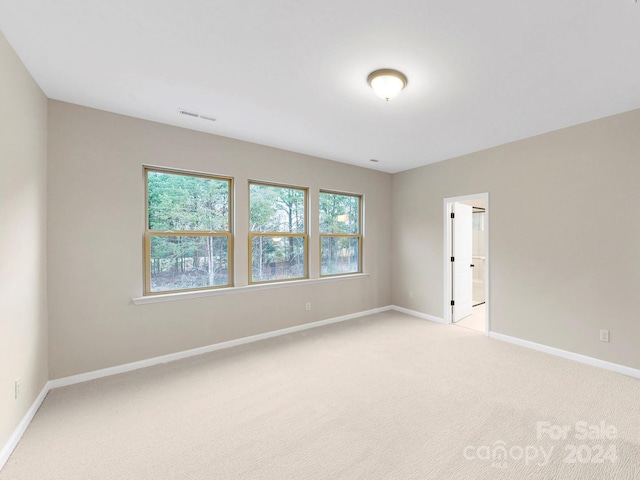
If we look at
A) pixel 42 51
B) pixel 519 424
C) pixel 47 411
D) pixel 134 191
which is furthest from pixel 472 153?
pixel 47 411

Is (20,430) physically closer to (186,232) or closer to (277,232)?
(186,232)

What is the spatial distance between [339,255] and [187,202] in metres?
2.48

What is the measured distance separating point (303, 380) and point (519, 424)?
1749 millimetres

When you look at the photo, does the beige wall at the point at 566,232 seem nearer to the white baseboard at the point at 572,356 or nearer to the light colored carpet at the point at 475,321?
the white baseboard at the point at 572,356

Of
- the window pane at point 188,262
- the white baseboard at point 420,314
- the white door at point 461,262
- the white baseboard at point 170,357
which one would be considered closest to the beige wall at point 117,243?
the white baseboard at point 170,357

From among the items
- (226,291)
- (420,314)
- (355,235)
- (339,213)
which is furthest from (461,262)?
(226,291)

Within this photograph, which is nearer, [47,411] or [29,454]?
[29,454]

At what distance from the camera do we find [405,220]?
5.11 m

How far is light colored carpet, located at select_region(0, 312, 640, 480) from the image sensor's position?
5.52 ft

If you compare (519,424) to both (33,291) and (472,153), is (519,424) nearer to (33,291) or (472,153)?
(472,153)

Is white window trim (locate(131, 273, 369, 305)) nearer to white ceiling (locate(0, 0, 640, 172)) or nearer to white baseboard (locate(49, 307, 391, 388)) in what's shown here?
white baseboard (locate(49, 307, 391, 388))

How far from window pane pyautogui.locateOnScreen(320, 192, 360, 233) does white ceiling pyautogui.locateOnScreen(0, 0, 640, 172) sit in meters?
1.61

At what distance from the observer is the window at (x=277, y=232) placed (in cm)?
383

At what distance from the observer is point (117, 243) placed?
2863 millimetres
